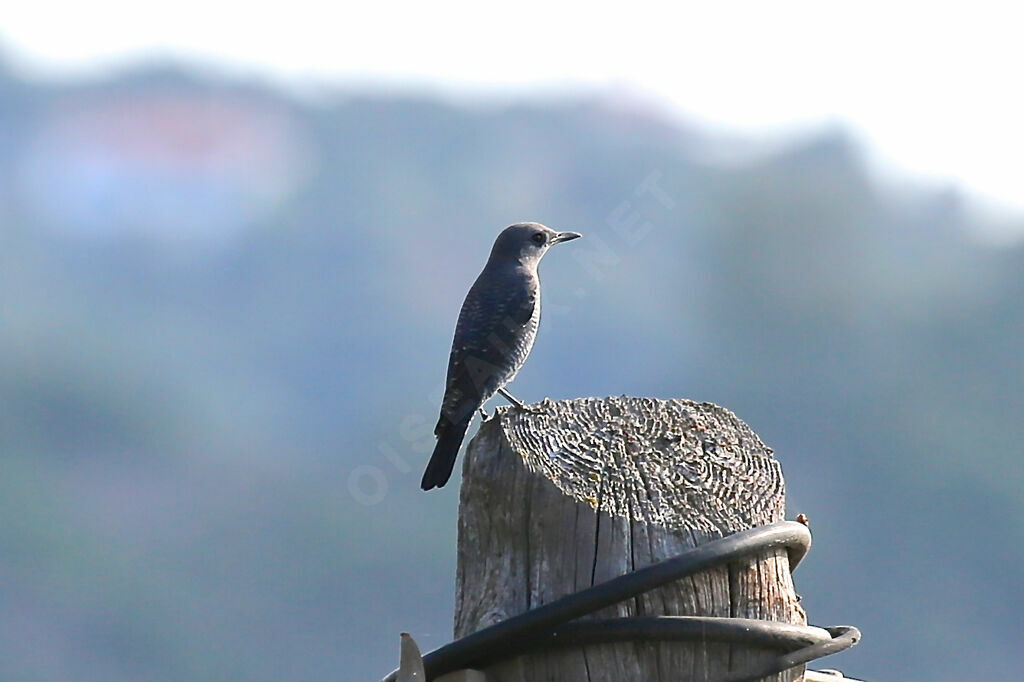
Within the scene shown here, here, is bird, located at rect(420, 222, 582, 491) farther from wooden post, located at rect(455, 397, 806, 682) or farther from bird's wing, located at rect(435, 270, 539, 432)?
wooden post, located at rect(455, 397, 806, 682)

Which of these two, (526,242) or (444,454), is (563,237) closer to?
(526,242)

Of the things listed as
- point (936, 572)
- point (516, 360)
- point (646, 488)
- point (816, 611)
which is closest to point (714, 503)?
point (646, 488)

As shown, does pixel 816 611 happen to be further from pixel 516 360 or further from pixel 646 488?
pixel 646 488

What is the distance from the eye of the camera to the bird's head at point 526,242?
760 cm

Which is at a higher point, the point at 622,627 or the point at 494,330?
→ the point at 494,330

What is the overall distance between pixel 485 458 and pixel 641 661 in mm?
538

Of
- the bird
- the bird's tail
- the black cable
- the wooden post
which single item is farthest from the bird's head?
the black cable

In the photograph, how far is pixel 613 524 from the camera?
9.70 feet

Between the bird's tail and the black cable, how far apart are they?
2594 millimetres

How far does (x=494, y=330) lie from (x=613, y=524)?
4123mm

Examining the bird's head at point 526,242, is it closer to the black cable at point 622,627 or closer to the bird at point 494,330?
the bird at point 494,330

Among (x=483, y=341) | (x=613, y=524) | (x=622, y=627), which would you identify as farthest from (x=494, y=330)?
(x=622, y=627)

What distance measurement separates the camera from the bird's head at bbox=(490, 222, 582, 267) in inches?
299

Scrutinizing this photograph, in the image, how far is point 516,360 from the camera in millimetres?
7090
